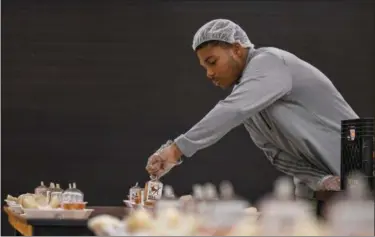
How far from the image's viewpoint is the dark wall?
5832 millimetres

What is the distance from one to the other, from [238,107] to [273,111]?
206 millimetres

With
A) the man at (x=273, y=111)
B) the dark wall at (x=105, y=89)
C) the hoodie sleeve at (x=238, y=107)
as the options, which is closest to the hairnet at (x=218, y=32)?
the man at (x=273, y=111)

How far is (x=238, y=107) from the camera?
262 centimetres

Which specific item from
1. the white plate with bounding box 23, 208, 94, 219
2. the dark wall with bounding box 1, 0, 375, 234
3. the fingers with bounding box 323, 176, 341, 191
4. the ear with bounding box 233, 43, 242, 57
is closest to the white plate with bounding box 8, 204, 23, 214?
Result: the white plate with bounding box 23, 208, 94, 219

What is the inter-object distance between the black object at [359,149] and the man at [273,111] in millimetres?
197

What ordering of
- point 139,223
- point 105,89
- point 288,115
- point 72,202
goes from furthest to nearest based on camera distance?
1. point 105,89
2. point 288,115
3. point 72,202
4. point 139,223

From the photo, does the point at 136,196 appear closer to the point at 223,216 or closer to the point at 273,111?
the point at 273,111

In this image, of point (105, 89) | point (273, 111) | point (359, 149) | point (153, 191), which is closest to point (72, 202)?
point (153, 191)

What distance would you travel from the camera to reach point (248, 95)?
263 cm

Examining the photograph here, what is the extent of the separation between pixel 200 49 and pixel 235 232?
1.90m

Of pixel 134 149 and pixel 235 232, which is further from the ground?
pixel 134 149

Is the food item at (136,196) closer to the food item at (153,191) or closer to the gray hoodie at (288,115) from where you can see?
the food item at (153,191)

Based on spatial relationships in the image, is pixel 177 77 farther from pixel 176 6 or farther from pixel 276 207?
pixel 276 207

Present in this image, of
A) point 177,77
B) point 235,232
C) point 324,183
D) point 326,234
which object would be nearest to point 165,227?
point 235,232
